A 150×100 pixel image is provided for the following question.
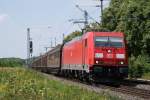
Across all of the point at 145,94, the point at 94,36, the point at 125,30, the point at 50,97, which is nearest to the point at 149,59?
the point at 125,30

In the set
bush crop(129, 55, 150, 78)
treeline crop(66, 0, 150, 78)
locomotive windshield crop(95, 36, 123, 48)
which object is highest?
treeline crop(66, 0, 150, 78)

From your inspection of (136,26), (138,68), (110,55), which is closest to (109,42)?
(110,55)

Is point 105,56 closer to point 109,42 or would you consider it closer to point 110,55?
point 110,55

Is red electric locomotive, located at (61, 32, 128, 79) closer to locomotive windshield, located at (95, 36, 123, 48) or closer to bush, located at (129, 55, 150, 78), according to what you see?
locomotive windshield, located at (95, 36, 123, 48)

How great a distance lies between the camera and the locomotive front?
33281 millimetres

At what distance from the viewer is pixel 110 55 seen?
33.6 meters

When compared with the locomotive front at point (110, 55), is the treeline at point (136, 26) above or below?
above

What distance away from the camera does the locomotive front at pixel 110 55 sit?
33.3 meters

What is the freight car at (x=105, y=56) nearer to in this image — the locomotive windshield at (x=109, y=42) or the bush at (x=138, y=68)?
the locomotive windshield at (x=109, y=42)

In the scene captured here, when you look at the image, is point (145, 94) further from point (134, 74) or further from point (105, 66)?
point (134, 74)

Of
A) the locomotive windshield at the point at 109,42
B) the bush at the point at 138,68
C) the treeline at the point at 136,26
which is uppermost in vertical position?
the treeline at the point at 136,26

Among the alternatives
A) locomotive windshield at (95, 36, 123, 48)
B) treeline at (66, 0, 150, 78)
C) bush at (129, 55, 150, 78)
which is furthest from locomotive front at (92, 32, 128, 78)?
treeline at (66, 0, 150, 78)

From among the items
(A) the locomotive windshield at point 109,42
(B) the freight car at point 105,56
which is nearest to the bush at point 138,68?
(B) the freight car at point 105,56

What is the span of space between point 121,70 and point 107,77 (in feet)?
3.43
